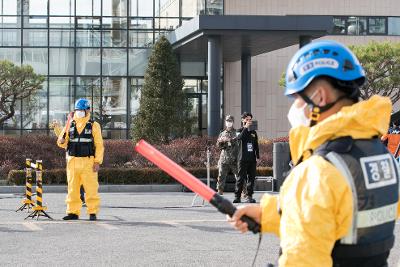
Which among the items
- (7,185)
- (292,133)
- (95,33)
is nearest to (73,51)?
(95,33)

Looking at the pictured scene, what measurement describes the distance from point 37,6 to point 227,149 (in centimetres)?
1929

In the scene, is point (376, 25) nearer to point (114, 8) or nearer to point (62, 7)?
point (114, 8)

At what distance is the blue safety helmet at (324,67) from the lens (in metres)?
3.02

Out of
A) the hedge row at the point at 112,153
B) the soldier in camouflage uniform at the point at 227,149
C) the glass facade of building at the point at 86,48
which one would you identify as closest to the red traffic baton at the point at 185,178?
the soldier in camouflage uniform at the point at 227,149

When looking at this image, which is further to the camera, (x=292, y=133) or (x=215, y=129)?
(x=215, y=129)

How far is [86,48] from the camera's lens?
111 feet

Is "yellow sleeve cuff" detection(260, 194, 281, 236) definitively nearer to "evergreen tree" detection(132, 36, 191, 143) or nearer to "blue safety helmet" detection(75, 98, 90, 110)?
"blue safety helmet" detection(75, 98, 90, 110)

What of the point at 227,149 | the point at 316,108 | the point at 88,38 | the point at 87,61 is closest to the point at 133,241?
the point at 227,149

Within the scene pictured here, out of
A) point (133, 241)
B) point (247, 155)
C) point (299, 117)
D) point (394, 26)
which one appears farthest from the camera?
point (394, 26)

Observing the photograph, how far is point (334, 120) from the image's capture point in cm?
290

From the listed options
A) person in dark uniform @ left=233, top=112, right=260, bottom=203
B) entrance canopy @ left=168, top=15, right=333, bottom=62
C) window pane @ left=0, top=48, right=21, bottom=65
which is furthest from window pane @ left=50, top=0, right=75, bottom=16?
person in dark uniform @ left=233, top=112, right=260, bottom=203

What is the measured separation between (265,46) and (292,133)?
29.1 m

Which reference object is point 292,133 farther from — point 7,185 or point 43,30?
point 43,30

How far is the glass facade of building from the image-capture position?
110ft
